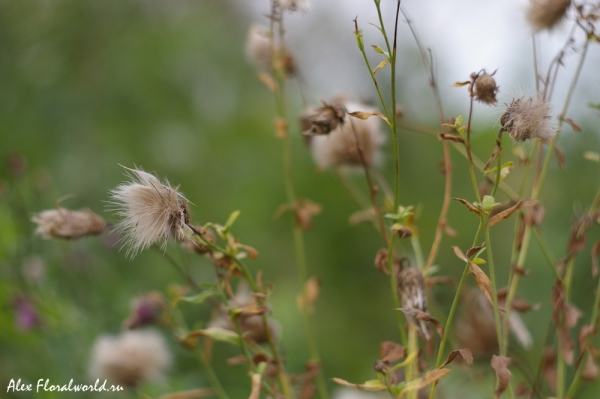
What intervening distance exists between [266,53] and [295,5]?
14cm

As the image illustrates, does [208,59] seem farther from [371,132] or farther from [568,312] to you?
[568,312]

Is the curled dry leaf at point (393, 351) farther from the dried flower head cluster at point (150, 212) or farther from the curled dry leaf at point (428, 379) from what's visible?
the dried flower head cluster at point (150, 212)

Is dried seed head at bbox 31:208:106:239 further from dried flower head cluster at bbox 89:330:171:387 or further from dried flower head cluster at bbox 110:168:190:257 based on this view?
dried flower head cluster at bbox 89:330:171:387

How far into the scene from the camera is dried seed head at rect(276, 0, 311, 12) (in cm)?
38

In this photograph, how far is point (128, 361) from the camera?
1.77 ft

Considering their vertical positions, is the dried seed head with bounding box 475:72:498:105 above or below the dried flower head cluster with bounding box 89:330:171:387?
above

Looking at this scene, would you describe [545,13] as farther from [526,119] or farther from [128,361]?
[128,361]

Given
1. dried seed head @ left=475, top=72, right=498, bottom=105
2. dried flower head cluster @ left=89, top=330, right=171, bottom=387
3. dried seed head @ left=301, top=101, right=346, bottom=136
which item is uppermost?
dried seed head @ left=475, top=72, right=498, bottom=105

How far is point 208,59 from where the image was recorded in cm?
168

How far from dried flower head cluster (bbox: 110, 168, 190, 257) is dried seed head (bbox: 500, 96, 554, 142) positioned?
177 millimetres

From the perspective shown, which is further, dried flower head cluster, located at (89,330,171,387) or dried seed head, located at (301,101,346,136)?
dried flower head cluster, located at (89,330,171,387)

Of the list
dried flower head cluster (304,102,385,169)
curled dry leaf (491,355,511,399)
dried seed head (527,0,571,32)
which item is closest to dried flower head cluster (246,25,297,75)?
dried flower head cluster (304,102,385,169)

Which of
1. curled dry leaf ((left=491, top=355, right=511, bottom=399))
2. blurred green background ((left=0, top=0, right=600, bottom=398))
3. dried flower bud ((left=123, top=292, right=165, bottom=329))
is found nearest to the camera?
curled dry leaf ((left=491, top=355, right=511, bottom=399))

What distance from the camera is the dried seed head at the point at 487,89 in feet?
0.96
